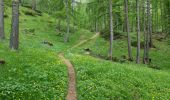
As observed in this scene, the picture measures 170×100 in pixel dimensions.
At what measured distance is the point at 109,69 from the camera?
79.0 ft

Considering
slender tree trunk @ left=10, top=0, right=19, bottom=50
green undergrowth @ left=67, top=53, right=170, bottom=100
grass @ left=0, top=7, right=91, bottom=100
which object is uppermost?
slender tree trunk @ left=10, top=0, right=19, bottom=50

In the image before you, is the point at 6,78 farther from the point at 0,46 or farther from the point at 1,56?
the point at 0,46

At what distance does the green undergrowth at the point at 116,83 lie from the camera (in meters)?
18.5

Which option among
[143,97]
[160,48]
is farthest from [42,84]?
[160,48]

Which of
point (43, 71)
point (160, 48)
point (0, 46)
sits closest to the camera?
point (43, 71)

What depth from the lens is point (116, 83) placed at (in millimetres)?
20875

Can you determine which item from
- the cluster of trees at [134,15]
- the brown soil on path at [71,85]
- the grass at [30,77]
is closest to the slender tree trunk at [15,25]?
the grass at [30,77]

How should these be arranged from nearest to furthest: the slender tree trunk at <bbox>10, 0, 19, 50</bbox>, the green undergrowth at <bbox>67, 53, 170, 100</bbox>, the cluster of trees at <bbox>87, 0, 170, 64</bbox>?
the green undergrowth at <bbox>67, 53, 170, 100</bbox>, the slender tree trunk at <bbox>10, 0, 19, 50</bbox>, the cluster of trees at <bbox>87, 0, 170, 64</bbox>

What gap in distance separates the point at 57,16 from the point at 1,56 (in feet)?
126

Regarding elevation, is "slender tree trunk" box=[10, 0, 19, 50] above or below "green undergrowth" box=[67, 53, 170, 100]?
above

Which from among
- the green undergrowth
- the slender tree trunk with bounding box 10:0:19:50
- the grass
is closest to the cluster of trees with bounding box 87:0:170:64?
the green undergrowth

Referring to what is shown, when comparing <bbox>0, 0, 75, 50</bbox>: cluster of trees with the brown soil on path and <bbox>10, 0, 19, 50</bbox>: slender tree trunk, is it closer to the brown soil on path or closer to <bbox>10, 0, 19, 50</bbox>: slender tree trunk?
<bbox>10, 0, 19, 50</bbox>: slender tree trunk

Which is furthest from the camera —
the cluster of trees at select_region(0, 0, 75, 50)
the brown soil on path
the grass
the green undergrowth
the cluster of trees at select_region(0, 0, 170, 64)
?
the cluster of trees at select_region(0, 0, 170, 64)

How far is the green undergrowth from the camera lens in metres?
18.5
